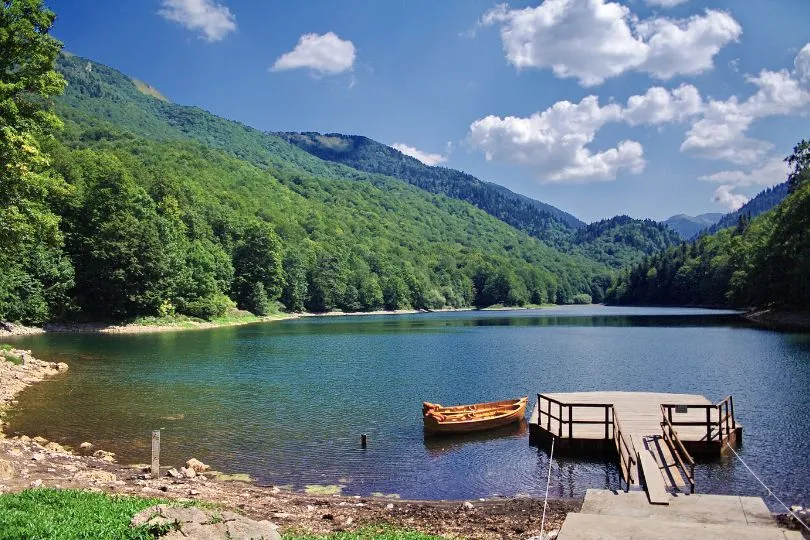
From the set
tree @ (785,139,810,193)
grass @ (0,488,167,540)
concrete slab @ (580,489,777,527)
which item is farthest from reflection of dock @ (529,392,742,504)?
tree @ (785,139,810,193)

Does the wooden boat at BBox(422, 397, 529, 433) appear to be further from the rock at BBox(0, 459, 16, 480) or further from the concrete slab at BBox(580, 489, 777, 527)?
the rock at BBox(0, 459, 16, 480)

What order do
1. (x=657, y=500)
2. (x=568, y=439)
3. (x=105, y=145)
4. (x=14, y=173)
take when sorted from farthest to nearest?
1. (x=105, y=145)
2. (x=14, y=173)
3. (x=568, y=439)
4. (x=657, y=500)

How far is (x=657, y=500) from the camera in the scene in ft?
51.1

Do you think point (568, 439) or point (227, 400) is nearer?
point (568, 439)

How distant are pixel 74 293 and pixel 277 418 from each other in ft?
225

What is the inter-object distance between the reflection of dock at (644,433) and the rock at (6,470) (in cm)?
1861

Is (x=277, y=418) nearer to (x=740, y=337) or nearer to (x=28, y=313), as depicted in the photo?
(x=28, y=313)

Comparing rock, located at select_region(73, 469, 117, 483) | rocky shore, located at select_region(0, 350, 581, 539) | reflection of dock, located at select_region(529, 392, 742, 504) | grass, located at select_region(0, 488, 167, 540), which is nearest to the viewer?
grass, located at select_region(0, 488, 167, 540)

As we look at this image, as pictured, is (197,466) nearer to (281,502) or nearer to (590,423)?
(281,502)

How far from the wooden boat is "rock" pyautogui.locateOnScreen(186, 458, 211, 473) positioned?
1105cm

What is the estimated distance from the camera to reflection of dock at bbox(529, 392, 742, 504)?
21.6 meters

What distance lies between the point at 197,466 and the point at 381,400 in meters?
16.7

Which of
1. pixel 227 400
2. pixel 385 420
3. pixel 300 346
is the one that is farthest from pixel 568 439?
pixel 300 346

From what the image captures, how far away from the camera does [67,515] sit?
1191 centimetres
